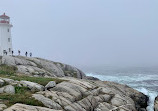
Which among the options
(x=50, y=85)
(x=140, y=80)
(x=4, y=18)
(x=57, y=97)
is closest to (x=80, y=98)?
(x=57, y=97)

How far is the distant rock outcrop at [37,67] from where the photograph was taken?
40594 mm

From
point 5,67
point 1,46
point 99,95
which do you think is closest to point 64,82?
point 99,95

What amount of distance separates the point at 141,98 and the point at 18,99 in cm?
2384

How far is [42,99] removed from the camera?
20109 millimetres

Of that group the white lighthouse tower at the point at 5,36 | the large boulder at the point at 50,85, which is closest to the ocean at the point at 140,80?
the large boulder at the point at 50,85

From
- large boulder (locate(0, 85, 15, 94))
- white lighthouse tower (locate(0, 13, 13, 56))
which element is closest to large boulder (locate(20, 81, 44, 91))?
large boulder (locate(0, 85, 15, 94))

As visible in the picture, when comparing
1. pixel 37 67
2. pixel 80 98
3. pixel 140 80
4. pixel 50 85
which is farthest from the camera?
pixel 140 80

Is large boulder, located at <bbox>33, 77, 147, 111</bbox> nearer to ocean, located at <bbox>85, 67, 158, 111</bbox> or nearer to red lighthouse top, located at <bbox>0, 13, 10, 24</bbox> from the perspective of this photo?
ocean, located at <bbox>85, 67, 158, 111</bbox>

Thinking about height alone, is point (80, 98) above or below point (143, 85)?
above

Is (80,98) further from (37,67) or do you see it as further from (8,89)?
(37,67)

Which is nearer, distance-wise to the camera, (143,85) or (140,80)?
(143,85)

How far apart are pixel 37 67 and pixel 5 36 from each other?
831 inches

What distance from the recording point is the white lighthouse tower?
5949 cm

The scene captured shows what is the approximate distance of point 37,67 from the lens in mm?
45812
